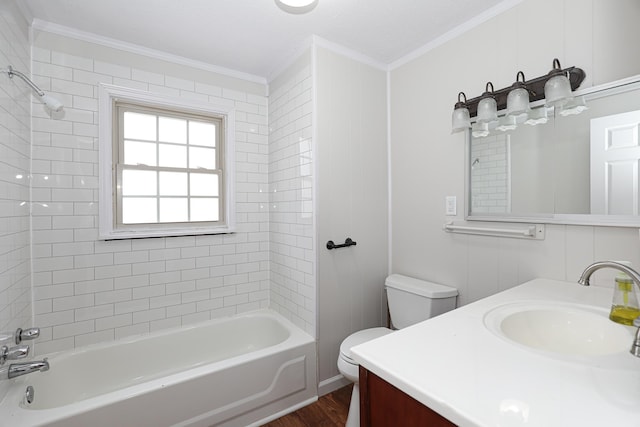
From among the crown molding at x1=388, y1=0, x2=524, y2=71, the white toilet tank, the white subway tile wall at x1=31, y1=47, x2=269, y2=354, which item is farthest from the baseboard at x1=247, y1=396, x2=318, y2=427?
the crown molding at x1=388, y1=0, x2=524, y2=71

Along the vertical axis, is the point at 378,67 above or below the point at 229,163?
above

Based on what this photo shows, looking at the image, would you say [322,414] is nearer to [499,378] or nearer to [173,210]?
[499,378]

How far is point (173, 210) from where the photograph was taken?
243cm

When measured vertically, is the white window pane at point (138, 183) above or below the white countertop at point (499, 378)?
above

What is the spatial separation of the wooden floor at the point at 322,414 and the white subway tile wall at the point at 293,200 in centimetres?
47

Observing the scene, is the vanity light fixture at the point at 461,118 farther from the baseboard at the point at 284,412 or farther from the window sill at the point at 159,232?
the baseboard at the point at 284,412

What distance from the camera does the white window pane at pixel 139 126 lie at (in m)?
2.24

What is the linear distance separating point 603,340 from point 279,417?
1.76 m

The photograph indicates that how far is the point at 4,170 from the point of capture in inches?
59.8

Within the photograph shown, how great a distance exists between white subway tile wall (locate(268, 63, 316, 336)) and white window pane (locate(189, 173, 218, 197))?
439 millimetres

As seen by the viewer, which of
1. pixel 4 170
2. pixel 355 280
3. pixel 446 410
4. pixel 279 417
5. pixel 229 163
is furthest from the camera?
pixel 229 163

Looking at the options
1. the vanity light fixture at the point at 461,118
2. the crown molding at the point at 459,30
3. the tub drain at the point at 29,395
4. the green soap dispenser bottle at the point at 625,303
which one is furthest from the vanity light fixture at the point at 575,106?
the tub drain at the point at 29,395

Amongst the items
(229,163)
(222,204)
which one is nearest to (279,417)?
(222,204)

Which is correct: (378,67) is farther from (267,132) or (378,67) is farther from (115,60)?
(115,60)
